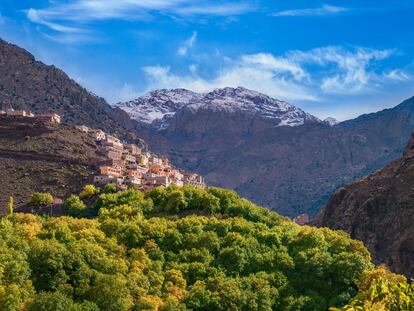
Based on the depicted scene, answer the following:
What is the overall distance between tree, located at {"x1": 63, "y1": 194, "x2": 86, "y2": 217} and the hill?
992cm

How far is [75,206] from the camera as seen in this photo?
100m

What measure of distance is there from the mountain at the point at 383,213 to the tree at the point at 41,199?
4855 centimetres

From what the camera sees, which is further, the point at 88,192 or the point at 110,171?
the point at 110,171

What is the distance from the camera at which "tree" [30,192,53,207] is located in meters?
106

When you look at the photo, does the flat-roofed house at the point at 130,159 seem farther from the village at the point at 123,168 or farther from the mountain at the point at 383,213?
the mountain at the point at 383,213

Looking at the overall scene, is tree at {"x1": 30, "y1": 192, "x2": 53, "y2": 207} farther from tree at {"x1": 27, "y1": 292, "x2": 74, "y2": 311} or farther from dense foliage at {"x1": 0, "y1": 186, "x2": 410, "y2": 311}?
tree at {"x1": 27, "y1": 292, "x2": 74, "y2": 311}

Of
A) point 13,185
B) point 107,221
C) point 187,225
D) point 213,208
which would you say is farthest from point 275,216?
point 13,185

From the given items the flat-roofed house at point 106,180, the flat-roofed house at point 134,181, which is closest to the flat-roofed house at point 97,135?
the flat-roofed house at point 134,181

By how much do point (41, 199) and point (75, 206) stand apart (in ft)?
26.0

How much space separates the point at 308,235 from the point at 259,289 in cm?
1558

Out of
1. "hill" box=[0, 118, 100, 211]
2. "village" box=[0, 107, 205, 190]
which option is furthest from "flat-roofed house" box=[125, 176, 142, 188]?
"hill" box=[0, 118, 100, 211]

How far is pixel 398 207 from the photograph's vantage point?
4911 inches

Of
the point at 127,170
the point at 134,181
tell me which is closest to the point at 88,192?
the point at 134,181

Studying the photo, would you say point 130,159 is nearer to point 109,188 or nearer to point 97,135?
point 97,135
